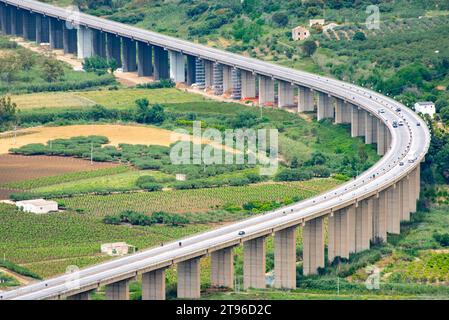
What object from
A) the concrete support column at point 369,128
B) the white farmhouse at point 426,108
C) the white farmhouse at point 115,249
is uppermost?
the white farmhouse at point 426,108

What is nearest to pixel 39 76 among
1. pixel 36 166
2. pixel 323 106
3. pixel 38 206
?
pixel 323 106

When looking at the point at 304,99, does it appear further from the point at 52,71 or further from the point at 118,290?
the point at 118,290

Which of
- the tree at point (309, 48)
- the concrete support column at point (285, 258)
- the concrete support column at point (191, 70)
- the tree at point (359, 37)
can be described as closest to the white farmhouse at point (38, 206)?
the concrete support column at point (285, 258)

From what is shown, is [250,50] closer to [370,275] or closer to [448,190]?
[448,190]

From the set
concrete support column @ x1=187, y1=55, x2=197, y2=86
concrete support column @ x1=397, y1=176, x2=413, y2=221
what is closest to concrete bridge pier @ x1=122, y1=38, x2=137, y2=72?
concrete support column @ x1=187, y1=55, x2=197, y2=86

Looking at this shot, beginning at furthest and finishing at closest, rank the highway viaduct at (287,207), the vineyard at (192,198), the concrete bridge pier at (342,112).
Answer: the concrete bridge pier at (342,112) < the vineyard at (192,198) < the highway viaduct at (287,207)

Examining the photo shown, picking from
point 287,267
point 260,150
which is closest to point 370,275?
point 287,267

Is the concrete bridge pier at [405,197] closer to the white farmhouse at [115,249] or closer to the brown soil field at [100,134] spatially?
the white farmhouse at [115,249]
